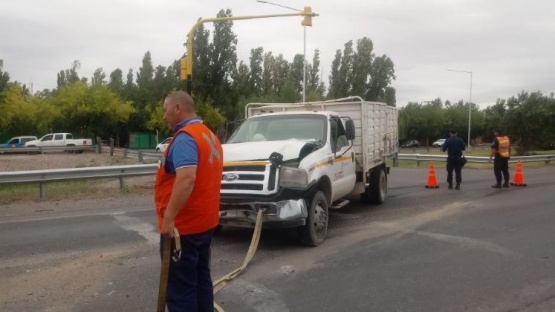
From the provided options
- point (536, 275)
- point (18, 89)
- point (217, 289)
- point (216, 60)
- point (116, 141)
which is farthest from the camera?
point (116, 141)

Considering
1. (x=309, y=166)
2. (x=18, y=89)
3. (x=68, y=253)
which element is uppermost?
(x=18, y=89)

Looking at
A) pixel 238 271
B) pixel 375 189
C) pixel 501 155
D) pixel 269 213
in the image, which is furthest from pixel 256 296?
pixel 501 155

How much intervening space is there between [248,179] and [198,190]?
3437mm

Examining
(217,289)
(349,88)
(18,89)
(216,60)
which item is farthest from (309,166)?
(18,89)

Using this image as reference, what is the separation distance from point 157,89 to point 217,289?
50779 mm

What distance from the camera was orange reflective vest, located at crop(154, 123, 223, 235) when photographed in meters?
3.87

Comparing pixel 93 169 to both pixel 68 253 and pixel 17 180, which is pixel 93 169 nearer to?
pixel 17 180

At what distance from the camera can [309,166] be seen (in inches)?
301

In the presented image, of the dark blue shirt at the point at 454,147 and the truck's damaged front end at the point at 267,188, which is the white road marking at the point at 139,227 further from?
the dark blue shirt at the point at 454,147

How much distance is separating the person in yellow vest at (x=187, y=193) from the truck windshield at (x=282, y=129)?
4.79 meters

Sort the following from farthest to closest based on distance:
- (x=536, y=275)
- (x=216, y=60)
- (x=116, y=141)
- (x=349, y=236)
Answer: (x=116, y=141), (x=216, y=60), (x=349, y=236), (x=536, y=275)

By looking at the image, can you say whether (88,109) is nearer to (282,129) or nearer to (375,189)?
(375,189)

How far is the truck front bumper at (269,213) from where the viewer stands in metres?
7.23

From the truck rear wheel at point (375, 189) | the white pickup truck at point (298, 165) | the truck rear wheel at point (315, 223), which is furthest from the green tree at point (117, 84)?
the truck rear wheel at point (315, 223)
